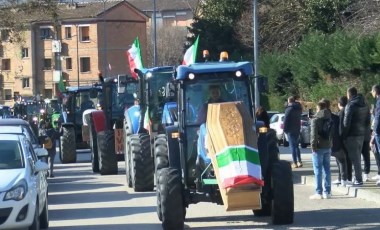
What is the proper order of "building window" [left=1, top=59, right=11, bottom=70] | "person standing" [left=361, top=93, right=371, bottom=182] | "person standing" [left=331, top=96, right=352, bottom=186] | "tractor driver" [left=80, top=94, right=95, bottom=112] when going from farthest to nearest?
"building window" [left=1, top=59, right=11, bottom=70] < "tractor driver" [left=80, top=94, right=95, bottom=112] < "person standing" [left=361, top=93, right=371, bottom=182] < "person standing" [left=331, top=96, right=352, bottom=186]

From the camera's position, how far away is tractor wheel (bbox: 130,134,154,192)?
846 inches

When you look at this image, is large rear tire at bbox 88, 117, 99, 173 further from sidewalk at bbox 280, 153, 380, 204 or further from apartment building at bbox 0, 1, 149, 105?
apartment building at bbox 0, 1, 149, 105

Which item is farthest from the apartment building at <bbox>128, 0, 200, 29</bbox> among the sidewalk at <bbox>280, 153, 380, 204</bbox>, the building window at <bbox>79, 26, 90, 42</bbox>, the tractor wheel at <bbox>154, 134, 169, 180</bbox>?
the tractor wheel at <bbox>154, 134, 169, 180</bbox>

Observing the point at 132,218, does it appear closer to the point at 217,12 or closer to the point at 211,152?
the point at 211,152

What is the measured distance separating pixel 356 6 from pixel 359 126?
27369 millimetres

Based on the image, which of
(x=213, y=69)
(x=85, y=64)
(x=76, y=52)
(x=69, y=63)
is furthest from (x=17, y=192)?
(x=69, y=63)

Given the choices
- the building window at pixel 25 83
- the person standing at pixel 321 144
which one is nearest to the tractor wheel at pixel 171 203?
the person standing at pixel 321 144

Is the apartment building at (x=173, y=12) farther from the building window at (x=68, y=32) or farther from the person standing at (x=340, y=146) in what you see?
the person standing at (x=340, y=146)

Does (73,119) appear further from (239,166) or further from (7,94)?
(7,94)

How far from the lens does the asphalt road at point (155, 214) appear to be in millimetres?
15883

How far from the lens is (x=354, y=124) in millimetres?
19359

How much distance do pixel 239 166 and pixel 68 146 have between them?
20407mm

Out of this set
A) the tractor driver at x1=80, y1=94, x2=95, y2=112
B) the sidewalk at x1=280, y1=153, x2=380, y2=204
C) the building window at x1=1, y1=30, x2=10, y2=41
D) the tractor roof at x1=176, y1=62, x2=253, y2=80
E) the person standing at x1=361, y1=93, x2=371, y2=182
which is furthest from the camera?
the building window at x1=1, y1=30, x2=10, y2=41

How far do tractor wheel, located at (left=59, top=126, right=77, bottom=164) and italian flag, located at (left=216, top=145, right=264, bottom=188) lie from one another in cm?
1958
